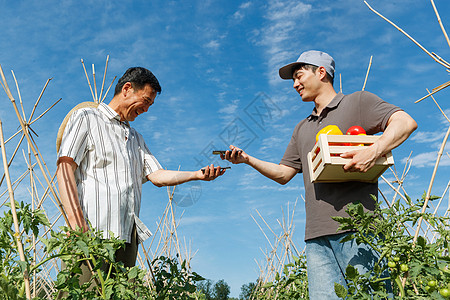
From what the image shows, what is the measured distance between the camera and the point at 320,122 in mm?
1825

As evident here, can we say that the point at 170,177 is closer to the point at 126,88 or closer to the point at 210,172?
the point at 210,172

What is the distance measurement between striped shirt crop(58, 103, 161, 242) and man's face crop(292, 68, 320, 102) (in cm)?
91

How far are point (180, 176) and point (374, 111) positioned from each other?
1.02 metres

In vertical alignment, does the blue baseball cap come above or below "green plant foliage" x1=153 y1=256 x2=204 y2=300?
above

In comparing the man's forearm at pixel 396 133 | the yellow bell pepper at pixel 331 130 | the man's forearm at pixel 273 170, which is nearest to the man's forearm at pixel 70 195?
the man's forearm at pixel 273 170

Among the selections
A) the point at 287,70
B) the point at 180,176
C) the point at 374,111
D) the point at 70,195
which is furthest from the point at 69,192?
the point at 374,111

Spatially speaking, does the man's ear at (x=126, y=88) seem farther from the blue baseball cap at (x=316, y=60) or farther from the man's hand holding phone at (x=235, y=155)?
the blue baseball cap at (x=316, y=60)

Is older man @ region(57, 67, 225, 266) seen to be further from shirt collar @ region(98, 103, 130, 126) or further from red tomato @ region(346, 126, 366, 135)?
red tomato @ region(346, 126, 366, 135)

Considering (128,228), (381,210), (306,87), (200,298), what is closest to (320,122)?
(306,87)

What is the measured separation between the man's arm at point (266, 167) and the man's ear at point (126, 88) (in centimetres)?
57

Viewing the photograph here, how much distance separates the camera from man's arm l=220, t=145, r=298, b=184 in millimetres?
1956

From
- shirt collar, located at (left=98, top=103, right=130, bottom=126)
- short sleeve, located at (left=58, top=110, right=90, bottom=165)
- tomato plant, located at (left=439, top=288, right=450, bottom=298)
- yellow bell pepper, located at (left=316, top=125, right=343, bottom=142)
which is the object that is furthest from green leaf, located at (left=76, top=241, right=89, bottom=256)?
tomato plant, located at (left=439, top=288, right=450, bottom=298)

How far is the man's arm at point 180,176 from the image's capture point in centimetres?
200

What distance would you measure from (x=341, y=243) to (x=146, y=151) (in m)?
1.14
